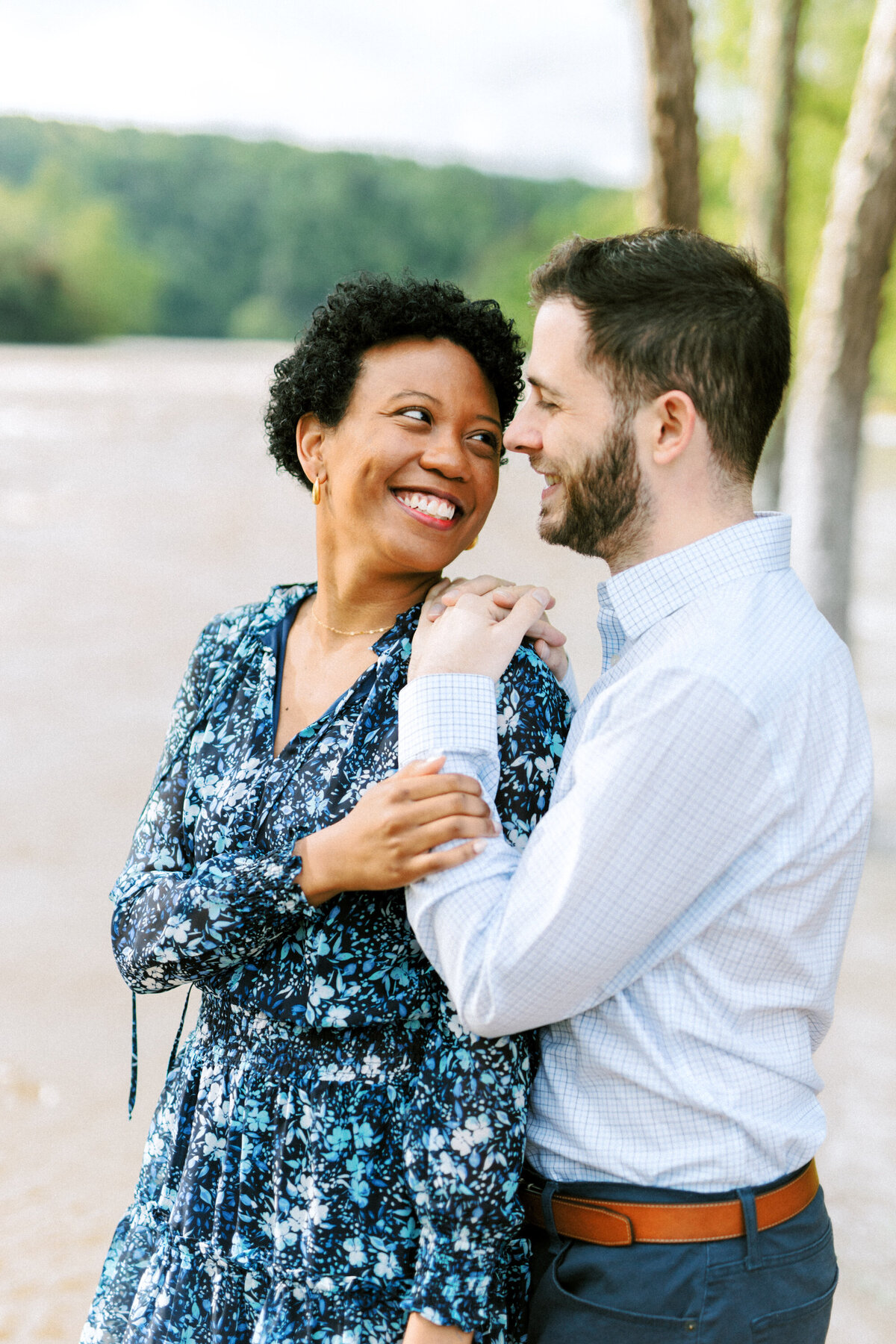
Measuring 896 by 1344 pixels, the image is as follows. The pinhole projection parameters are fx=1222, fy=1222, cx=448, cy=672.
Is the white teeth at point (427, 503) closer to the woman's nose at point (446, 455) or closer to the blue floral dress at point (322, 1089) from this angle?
the woman's nose at point (446, 455)

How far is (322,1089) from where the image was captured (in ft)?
5.11

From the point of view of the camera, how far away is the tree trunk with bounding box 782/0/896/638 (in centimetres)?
488

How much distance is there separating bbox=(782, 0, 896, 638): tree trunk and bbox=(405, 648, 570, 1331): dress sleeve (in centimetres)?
441

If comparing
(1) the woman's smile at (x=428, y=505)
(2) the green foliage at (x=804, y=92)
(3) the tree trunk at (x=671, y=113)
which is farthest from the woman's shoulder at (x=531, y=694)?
(2) the green foliage at (x=804, y=92)

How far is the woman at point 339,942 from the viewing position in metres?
1.46

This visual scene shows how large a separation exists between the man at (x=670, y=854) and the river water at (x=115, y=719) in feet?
6.58

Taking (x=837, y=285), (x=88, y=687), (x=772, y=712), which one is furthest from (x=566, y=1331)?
(x=88, y=687)

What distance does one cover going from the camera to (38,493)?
16.8 m

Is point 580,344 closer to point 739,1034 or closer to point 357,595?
point 357,595

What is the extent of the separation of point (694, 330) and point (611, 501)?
240 mm

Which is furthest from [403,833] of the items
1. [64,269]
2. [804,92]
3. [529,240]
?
[529,240]

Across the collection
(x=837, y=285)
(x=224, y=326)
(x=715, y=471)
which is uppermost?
(x=224, y=326)

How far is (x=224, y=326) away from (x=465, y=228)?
8665mm

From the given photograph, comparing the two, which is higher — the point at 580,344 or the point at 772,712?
the point at 580,344
